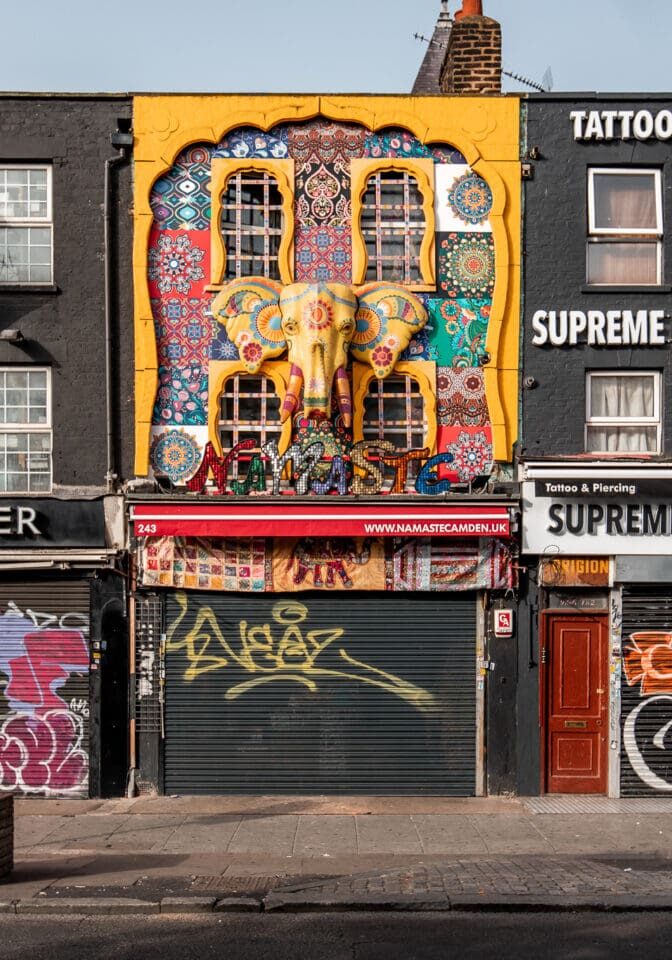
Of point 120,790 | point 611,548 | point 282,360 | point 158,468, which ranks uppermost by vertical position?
point 282,360

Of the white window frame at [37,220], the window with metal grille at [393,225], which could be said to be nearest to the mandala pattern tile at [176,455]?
the white window frame at [37,220]

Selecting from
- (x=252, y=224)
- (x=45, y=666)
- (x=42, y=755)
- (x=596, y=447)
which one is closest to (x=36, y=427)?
(x=45, y=666)

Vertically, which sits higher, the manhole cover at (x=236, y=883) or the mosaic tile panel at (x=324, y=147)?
the mosaic tile panel at (x=324, y=147)

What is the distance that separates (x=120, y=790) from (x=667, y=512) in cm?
843

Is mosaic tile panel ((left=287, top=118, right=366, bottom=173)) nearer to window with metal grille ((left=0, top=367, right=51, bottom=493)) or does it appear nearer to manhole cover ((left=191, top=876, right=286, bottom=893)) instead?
window with metal grille ((left=0, top=367, right=51, bottom=493))

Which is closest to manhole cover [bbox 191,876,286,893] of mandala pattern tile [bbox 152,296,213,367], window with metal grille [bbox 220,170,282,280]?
mandala pattern tile [bbox 152,296,213,367]

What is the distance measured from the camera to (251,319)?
1534 centimetres

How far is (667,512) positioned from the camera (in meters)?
15.2

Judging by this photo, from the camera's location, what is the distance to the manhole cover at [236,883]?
1092cm

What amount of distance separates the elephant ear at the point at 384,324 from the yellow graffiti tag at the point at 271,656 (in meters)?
3.61

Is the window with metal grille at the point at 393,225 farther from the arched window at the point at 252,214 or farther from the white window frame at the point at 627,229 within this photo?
the white window frame at the point at 627,229

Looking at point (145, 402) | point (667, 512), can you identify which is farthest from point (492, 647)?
point (145, 402)

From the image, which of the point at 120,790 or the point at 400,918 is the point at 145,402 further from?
the point at 400,918

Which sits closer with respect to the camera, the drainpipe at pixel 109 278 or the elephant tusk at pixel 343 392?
the elephant tusk at pixel 343 392
